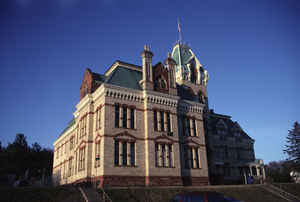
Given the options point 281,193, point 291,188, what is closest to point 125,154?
point 281,193

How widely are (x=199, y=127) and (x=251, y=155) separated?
24020mm

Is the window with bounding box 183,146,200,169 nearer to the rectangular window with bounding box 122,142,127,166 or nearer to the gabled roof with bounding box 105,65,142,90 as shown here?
the rectangular window with bounding box 122,142,127,166

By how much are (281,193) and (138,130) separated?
2089cm

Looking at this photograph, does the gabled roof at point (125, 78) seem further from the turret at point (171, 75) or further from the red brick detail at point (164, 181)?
the red brick detail at point (164, 181)

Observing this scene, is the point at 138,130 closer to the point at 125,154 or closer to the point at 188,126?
the point at 125,154

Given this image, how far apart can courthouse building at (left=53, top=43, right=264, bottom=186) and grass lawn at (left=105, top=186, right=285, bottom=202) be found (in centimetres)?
345

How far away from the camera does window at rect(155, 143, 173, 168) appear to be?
32969 mm

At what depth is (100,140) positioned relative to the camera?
3117 cm

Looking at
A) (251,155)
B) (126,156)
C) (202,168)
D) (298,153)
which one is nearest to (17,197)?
(126,156)

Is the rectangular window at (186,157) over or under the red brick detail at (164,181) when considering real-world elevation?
over

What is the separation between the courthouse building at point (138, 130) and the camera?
3064 centimetres

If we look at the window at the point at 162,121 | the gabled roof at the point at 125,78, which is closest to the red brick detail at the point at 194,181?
the window at the point at 162,121

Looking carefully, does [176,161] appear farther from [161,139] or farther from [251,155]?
[251,155]

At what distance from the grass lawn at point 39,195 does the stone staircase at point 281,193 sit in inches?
1006
